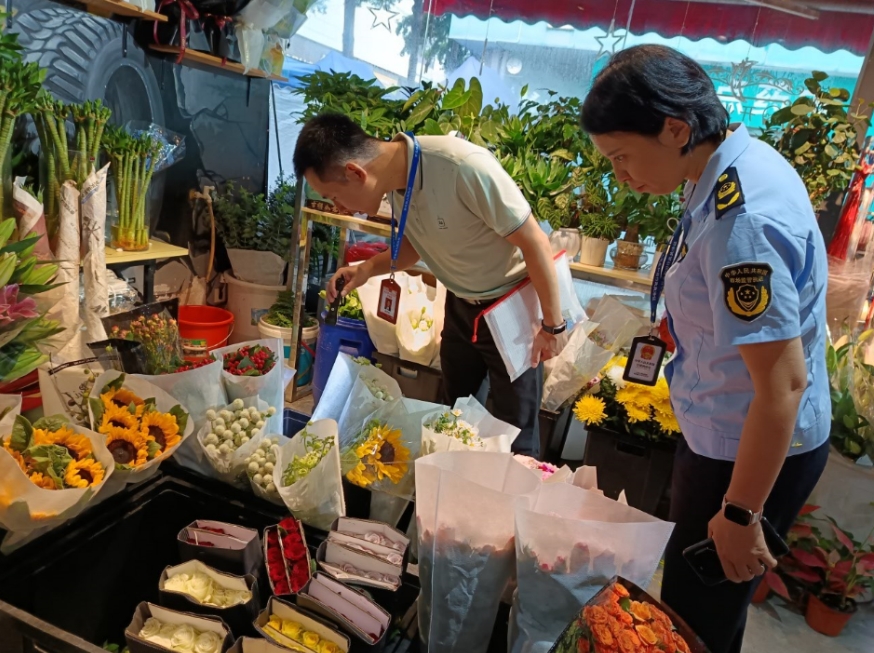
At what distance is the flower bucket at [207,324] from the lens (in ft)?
11.4

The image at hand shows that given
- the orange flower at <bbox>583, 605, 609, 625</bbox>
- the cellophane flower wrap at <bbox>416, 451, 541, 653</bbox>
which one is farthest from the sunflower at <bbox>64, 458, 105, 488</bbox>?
the orange flower at <bbox>583, 605, 609, 625</bbox>

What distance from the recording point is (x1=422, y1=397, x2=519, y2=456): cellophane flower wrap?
135 centimetres

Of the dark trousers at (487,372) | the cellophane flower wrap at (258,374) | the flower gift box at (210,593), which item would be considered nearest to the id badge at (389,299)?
the dark trousers at (487,372)

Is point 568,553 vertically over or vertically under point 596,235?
under

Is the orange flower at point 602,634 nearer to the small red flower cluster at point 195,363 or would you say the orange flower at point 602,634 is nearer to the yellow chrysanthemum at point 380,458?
the yellow chrysanthemum at point 380,458

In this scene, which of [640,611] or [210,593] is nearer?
[640,611]

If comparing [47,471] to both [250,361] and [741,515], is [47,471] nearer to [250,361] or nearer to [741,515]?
[250,361]

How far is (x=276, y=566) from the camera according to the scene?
1149 mm

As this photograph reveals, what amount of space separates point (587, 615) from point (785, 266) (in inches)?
24.1

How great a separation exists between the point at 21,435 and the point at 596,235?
7.69 ft

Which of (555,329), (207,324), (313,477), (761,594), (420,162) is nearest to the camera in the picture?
(313,477)

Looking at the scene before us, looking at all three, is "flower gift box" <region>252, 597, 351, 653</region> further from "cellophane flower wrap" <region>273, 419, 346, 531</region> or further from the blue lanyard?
the blue lanyard

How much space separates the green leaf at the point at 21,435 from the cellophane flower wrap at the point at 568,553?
0.92 metres

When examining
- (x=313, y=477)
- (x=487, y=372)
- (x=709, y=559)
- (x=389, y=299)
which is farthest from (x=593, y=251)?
(x=313, y=477)
